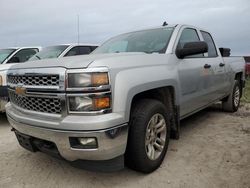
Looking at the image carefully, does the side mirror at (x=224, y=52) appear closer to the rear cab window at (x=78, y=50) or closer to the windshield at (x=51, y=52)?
the rear cab window at (x=78, y=50)

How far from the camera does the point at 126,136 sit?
2578 millimetres

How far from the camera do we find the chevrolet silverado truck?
238cm

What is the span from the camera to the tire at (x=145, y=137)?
2.73m

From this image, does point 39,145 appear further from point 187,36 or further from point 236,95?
point 236,95

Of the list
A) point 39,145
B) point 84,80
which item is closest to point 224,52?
point 84,80

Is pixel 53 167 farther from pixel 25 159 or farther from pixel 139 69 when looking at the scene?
pixel 139 69

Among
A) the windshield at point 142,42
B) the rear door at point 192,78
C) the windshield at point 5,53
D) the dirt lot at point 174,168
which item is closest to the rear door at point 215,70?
the rear door at point 192,78

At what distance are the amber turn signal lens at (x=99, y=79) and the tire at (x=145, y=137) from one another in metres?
0.58

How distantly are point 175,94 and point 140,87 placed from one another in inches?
32.5

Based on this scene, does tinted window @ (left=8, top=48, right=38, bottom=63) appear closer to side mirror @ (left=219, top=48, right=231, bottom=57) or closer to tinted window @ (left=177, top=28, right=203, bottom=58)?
tinted window @ (left=177, top=28, right=203, bottom=58)

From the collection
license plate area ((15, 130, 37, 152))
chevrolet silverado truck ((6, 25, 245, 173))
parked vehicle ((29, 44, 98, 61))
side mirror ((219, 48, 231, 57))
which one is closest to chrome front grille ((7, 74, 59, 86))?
chevrolet silverado truck ((6, 25, 245, 173))

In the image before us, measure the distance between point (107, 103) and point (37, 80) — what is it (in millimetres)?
801

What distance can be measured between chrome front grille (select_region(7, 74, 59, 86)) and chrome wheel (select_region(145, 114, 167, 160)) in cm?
112

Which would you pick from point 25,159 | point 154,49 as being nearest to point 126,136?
point 154,49
